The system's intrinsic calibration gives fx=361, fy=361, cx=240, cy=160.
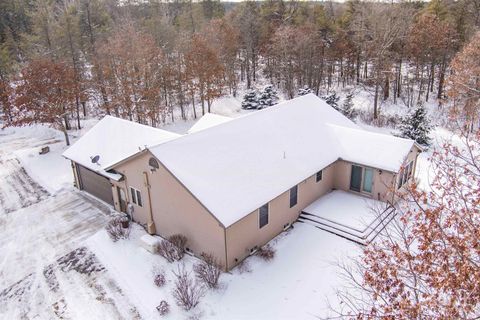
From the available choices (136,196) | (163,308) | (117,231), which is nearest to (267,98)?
(136,196)

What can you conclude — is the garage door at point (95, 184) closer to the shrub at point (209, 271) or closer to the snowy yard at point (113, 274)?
the snowy yard at point (113, 274)

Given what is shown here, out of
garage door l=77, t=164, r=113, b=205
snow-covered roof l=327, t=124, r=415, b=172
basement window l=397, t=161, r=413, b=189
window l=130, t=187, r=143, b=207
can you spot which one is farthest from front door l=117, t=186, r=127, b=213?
basement window l=397, t=161, r=413, b=189

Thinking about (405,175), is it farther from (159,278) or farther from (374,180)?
(159,278)

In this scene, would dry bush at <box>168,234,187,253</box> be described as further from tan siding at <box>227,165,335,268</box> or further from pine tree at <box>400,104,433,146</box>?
pine tree at <box>400,104,433,146</box>

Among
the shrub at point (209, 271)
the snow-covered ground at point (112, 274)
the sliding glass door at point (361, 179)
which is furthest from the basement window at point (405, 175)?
the shrub at point (209, 271)

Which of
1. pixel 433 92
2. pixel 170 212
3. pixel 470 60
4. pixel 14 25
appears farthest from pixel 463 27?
pixel 14 25

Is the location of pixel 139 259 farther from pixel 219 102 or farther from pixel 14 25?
pixel 14 25

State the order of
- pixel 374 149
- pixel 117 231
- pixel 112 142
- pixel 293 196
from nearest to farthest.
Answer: pixel 117 231
pixel 293 196
pixel 374 149
pixel 112 142
